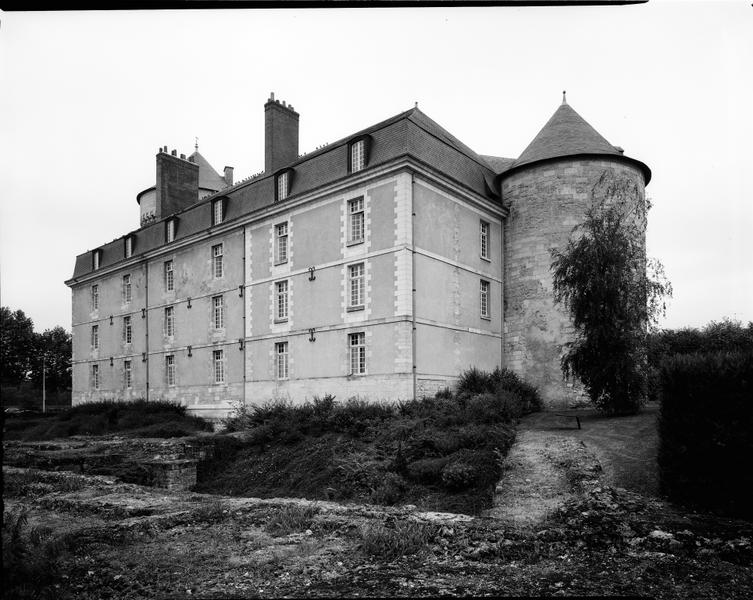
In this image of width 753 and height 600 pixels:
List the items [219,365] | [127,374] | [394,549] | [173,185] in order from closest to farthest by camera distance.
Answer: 1. [394,549]
2. [219,365]
3. [127,374]
4. [173,185]

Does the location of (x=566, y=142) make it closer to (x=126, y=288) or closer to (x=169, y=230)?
(x=169, y=230)

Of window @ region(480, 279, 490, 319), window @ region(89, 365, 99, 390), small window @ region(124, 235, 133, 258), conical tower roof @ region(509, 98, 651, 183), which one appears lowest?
window @ region(89, 365, 99, 390)

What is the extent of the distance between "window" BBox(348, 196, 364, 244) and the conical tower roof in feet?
21.3

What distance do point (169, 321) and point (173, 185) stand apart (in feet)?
24.6

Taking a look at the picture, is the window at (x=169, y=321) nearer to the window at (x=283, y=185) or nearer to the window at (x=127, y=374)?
the window at (x=127, y=374)

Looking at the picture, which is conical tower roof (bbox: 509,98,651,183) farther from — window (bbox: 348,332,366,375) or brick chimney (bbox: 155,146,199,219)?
brick chimney (bbox: 155,146,199,219)

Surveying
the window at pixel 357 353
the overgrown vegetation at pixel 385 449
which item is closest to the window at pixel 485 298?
the overgrown vegetation at pixel 385 449

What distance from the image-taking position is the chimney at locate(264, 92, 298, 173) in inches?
941

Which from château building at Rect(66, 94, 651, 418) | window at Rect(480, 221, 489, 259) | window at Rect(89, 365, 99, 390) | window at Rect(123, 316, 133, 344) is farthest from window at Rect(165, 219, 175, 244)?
window at Rect(480, 221, 489, 259)

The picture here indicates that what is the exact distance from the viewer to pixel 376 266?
18.1 metres

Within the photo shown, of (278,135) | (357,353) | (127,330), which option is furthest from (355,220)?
(127,330)

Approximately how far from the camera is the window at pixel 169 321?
26.8 meters

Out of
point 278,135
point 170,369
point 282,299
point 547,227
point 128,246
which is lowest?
point 170,369

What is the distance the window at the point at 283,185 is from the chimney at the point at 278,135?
2245mm
